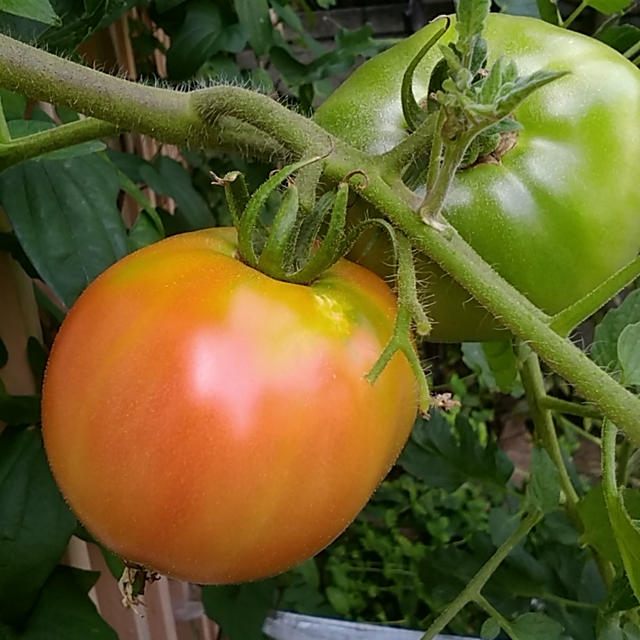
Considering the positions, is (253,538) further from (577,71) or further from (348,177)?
Answer: (577,71)

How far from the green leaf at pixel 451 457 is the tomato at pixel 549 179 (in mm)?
420

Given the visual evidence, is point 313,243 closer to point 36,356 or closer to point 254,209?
point 254,209

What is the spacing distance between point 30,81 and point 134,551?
0.61ft

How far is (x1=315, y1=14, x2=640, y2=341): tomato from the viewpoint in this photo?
381mm

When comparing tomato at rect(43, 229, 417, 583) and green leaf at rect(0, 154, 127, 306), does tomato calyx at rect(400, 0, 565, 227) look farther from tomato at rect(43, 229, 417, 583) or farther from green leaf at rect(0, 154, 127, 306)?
green leaf at rect(0, 154, 127, 306)

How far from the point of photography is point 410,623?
1346 millimetres

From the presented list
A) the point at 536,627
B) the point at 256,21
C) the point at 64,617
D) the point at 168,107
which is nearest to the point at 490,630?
the point at 536,627

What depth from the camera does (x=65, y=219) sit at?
0.51 m

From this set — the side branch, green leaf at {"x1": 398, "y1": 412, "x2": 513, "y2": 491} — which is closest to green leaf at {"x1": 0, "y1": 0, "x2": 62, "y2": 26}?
the side branch

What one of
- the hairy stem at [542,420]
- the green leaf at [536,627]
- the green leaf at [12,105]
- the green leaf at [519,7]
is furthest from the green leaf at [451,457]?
the green leaf at [12,105]

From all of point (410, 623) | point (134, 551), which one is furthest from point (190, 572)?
point (410, 623)

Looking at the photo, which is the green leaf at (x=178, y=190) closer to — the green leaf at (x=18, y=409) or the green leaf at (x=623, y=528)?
the green leaf at (x=18, y=409)

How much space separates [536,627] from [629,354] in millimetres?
244

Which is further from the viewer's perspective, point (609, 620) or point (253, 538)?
point (609, 620)
